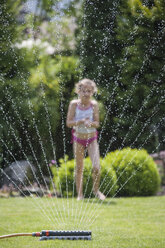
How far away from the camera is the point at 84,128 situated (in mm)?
5289

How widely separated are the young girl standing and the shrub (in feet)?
3.93

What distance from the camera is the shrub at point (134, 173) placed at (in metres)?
6.54

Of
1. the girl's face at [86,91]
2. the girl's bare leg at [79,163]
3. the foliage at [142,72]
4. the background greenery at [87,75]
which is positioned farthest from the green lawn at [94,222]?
the foliage at [142,72]

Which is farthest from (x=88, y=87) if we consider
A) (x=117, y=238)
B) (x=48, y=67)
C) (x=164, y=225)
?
(x=48, y=67)

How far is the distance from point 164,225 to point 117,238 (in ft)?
2.59

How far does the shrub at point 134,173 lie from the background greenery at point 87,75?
139 centimetres

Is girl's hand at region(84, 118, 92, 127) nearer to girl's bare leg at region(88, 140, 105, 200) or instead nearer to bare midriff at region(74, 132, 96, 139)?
bare midriff at region(74, 132, 96, 139)

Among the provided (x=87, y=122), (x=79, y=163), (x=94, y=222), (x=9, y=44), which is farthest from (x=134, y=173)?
(x=9, y=44)

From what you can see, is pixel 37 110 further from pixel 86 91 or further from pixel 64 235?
pixel 64 235

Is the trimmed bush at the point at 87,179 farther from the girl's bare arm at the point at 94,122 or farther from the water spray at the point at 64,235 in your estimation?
the water spray at the point at 64,235

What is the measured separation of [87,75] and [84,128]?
3.34 m

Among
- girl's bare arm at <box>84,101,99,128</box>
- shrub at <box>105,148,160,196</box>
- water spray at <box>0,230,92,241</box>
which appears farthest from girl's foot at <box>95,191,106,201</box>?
water spray at <box>0,230,92,241</box>

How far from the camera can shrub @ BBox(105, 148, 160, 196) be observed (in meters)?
6.54

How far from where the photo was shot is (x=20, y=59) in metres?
7.65
